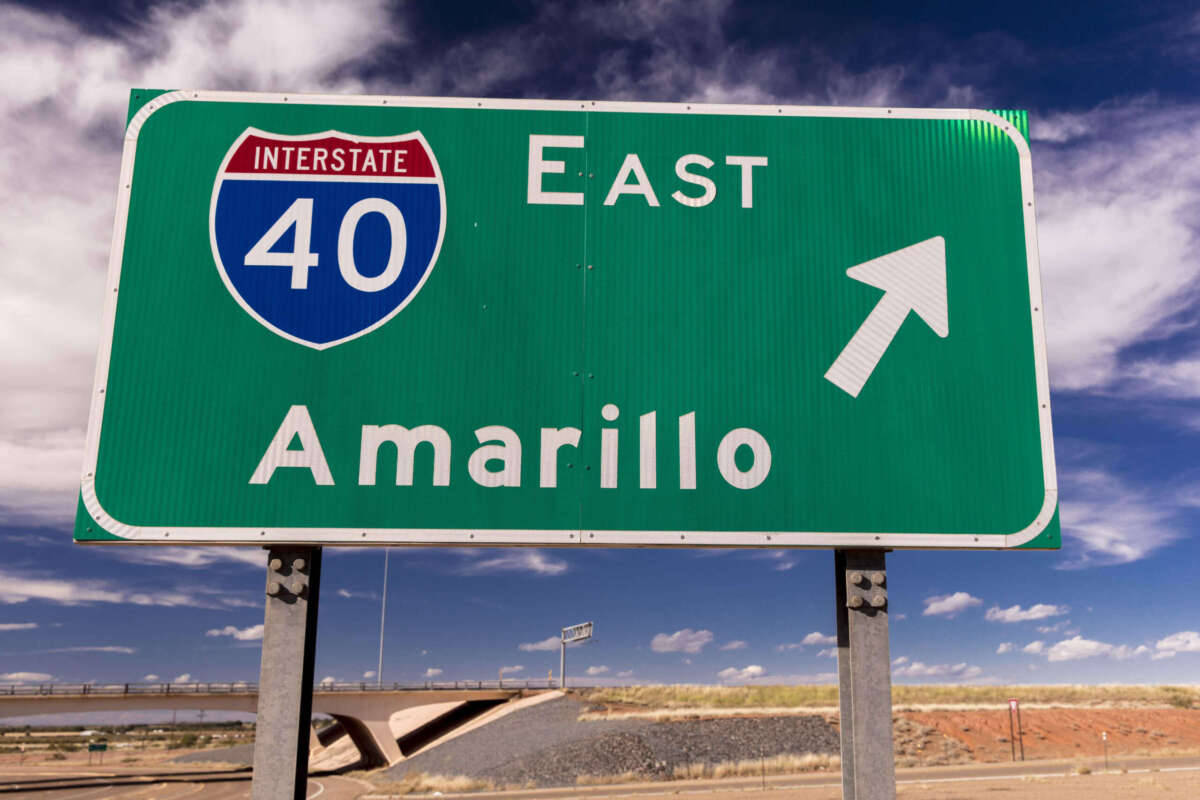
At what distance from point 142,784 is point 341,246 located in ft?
193

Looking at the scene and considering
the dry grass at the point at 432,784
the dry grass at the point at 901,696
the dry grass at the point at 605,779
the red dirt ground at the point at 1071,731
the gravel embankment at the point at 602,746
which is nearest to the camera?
the dry grass at the point at 605,779

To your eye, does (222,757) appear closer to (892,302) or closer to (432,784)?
(432,784)

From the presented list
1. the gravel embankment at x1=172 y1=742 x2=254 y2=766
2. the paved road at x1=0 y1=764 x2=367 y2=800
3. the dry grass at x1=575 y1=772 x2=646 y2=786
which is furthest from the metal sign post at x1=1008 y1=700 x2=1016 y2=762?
the gravel embankment at x1=172 y1=742 x2=254 y2=766

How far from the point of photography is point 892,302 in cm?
939

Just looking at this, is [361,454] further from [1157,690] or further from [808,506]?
[1157,690]

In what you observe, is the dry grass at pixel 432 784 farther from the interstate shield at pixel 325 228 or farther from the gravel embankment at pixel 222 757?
the interstate shield at pixel 325 228

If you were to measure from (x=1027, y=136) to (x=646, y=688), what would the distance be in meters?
69.6

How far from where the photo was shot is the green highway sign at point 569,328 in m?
8.77

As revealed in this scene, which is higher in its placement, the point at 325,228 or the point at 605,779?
the point at 325,228

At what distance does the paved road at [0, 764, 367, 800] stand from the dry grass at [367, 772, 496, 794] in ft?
5.68

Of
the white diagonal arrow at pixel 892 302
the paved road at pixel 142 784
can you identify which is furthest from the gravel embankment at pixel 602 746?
the white diagonal arrow at pixel 892 302

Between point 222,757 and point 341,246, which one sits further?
point 222,757

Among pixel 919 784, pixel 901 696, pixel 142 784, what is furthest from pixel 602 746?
pixel 901 696

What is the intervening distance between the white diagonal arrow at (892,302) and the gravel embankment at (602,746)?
134ft
